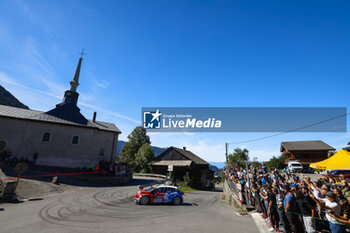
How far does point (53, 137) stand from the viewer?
2444cm

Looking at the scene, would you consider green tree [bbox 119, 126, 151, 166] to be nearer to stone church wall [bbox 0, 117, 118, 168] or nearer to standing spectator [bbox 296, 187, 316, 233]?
stone church wall [bbox 0, 117, 118, 168]

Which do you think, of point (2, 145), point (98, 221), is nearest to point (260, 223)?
point (98, 221)

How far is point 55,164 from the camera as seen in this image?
23.8 meters

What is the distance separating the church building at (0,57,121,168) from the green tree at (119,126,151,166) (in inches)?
799

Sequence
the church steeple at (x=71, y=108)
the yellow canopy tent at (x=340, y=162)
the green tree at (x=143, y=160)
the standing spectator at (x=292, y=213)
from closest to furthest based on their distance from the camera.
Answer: the standing spectator at (x=292, y=213) → the yellow canopy tent at (x=340, y=162) → the church steeple at (x=71, y=108) → the green tree at (x=143, y=160)

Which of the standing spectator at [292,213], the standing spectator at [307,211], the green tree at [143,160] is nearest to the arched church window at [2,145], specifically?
the green tree at [143,160]

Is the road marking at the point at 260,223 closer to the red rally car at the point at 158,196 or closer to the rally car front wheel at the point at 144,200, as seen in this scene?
the red rally car at the point at 158,196

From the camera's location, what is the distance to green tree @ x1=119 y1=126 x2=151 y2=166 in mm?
49125

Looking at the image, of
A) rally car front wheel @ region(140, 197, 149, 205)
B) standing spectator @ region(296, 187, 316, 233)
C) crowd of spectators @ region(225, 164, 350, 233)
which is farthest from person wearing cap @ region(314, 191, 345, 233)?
rally car front wheel @ region(140, 197, 149, 205)

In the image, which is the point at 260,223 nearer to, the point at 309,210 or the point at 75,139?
the point at 309,210

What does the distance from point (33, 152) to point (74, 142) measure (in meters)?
5.05

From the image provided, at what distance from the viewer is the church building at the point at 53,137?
22.8 meters

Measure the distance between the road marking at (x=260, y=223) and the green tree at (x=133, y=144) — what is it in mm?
42954

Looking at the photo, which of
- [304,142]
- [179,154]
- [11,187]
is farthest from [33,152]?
[304,142]
